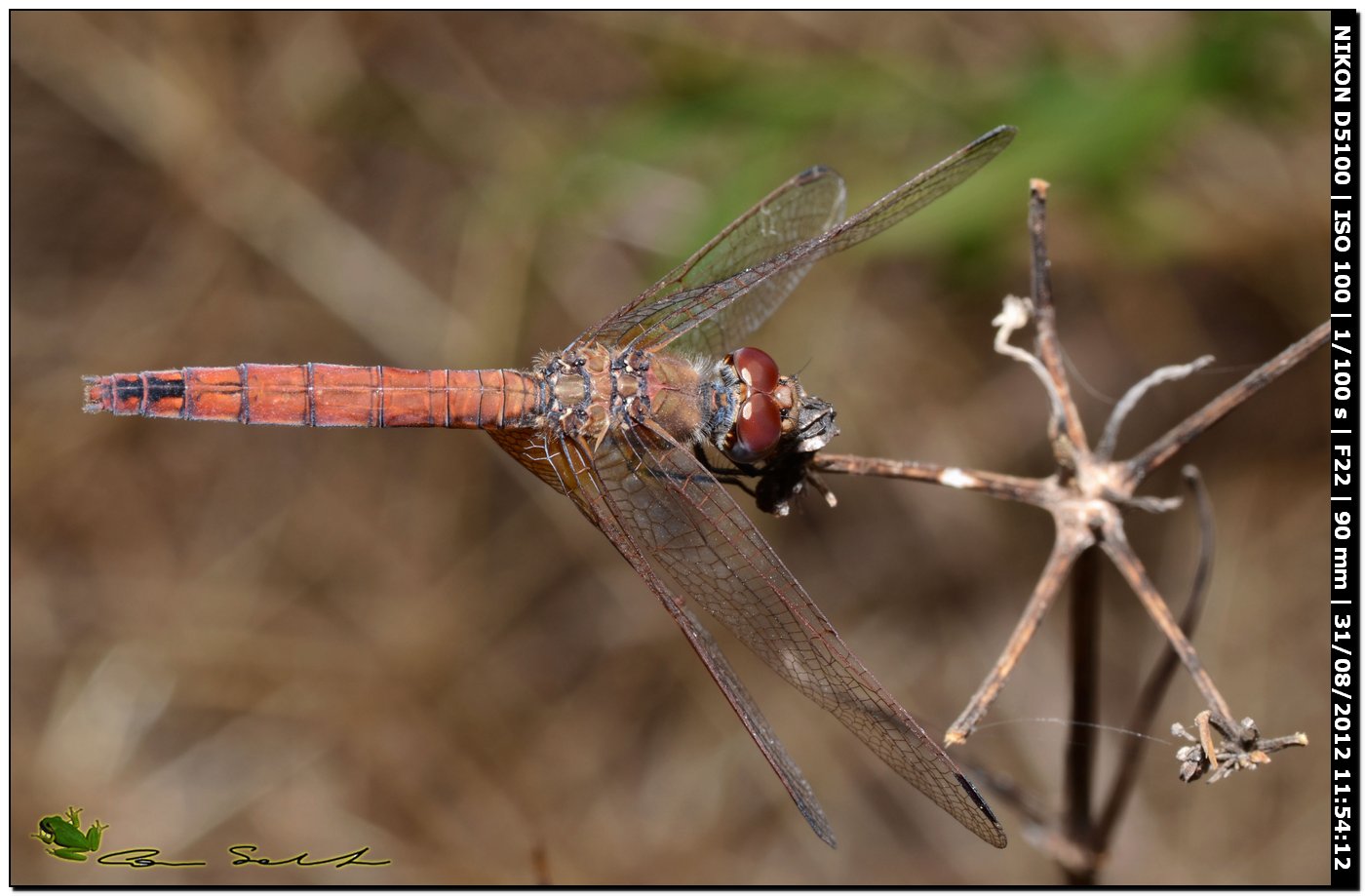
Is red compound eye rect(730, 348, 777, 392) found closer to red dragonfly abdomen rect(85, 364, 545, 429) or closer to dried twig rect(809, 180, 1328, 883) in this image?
dried twig rect(809, 180, 1328, 883)

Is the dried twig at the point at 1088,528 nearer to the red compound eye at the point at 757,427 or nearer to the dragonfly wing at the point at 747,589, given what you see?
the red compound eye at the point at 757,427

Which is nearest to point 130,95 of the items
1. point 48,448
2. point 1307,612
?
point 48,448

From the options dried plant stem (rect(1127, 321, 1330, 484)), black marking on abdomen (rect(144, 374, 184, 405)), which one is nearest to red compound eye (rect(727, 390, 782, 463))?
dried plant stem (rect(1127, 321, 1330, 484))

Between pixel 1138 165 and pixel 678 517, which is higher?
pixel 1138 165

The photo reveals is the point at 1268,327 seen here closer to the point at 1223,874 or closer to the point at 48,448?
the point at 1223,874

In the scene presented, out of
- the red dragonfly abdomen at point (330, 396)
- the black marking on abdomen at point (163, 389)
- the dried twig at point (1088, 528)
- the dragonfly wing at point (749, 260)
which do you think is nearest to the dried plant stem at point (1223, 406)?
the dried twig at point (1088, 528)

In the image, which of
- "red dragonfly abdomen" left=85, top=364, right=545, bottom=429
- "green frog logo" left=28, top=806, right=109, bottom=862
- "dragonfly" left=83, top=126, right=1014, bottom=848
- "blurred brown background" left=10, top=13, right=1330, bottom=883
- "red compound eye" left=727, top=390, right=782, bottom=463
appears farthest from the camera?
"blurred brown background" left=10, top=13, right=1330, bottom=883

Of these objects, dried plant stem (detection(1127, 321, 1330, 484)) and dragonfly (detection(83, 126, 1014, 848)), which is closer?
dried plant stem (detection(1127, 321, 1330, 484))
